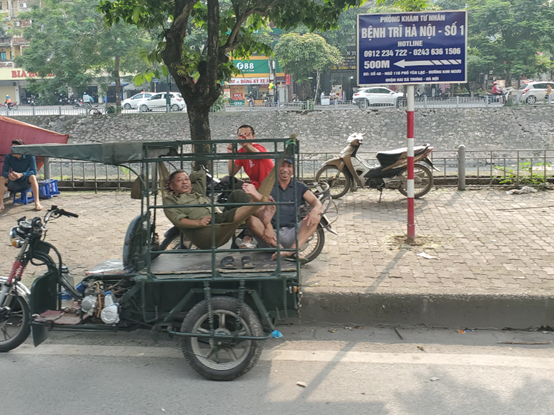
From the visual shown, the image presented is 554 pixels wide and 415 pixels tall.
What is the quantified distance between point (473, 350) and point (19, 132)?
9.20m

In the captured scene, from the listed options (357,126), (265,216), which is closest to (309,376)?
(265,216)

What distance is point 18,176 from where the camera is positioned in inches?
388

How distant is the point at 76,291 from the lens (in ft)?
15.7

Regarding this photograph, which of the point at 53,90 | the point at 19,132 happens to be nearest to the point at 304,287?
the point at 19,132

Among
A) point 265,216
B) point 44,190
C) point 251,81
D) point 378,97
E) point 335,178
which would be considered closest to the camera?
point 265,216

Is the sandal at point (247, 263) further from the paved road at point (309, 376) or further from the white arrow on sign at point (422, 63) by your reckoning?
the white arrow on sign at point (422, 63)

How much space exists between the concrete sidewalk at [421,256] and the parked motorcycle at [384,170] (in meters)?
0.26

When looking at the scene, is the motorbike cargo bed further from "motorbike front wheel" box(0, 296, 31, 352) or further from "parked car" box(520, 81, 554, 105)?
"parked car" box(520, 81, 554, 105)

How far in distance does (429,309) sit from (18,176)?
300 inches

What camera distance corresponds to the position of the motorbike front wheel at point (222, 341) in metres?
4.17

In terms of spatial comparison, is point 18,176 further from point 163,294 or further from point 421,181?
point 421,181

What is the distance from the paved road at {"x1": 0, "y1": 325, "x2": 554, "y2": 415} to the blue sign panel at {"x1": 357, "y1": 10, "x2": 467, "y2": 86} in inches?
132

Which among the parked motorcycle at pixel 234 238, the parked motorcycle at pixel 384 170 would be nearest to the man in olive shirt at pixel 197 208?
the parked motorcycle at pixel 234 238

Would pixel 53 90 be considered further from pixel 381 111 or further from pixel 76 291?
pixel 76 291
